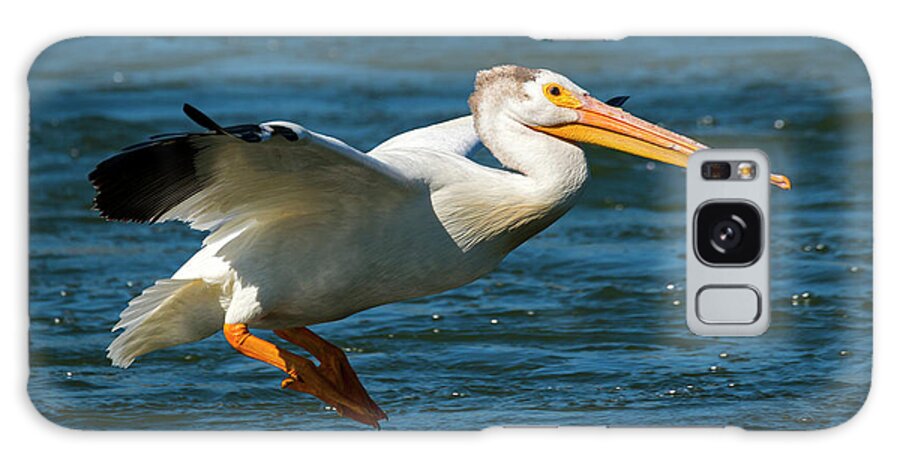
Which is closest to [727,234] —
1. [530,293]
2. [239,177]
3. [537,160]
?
[537,160]

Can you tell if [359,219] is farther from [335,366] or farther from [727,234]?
[727,234]

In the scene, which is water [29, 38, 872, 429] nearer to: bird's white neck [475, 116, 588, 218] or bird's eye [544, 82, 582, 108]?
bird's eye [544, 82, 582, 108]

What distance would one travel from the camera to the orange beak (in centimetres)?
784

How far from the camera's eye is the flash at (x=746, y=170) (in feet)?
25.4

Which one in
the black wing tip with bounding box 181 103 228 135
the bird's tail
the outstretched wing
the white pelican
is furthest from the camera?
the bird's tail

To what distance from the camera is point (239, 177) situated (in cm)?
751

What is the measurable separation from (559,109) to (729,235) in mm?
779

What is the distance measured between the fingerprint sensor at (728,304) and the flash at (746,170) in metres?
0.39

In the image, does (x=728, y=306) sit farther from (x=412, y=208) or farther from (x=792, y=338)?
(x=412, y=208)

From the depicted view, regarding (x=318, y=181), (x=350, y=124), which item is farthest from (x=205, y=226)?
(x=350, y=124)

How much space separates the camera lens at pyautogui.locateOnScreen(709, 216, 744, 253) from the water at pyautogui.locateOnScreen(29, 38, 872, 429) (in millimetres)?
132

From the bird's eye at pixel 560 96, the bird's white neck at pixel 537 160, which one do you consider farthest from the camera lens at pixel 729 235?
the bird's eye at pixel 560 96

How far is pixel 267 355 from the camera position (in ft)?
25.9

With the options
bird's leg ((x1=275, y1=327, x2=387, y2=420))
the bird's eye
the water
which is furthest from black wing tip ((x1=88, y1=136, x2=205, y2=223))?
the bird's eye
